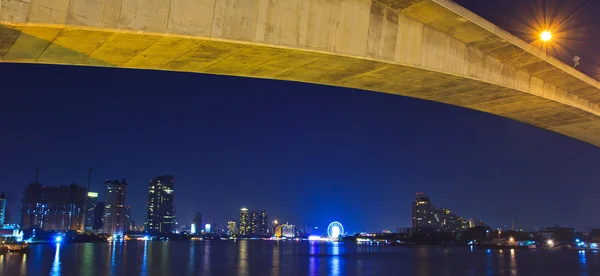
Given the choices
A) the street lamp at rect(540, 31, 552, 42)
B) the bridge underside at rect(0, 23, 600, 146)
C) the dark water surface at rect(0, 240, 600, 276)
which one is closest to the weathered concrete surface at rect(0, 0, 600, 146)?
the bridge underside at rect(0, 23, 600, 146)

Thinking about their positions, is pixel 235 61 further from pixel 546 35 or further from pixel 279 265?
pixel 279 265

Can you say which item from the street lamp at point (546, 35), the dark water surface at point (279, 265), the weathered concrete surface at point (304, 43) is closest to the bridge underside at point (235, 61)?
the weathered concrete surface at point (304, 43)

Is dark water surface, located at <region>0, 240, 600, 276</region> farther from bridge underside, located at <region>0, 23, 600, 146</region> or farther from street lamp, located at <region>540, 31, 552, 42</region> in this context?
street lamp, located at <region>540, 31, 552, 42</region>

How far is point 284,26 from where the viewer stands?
11602 millimetres

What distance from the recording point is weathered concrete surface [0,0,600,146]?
9523mm

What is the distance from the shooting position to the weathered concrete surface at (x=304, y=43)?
9.52m

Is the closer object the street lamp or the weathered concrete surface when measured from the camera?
the weathered concrete surface

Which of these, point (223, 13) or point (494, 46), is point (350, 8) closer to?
point (223, 13)

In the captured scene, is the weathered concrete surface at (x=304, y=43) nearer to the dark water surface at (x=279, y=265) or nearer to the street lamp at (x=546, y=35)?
the street lamp at (x=546, y=35)

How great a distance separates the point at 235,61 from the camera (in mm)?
12273

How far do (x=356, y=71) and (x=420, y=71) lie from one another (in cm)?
198

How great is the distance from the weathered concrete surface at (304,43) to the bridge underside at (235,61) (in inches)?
1.0

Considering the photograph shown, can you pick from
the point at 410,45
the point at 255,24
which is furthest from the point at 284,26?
the point at 410,45

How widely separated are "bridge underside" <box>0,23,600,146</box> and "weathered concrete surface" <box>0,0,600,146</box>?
0.09 feet
